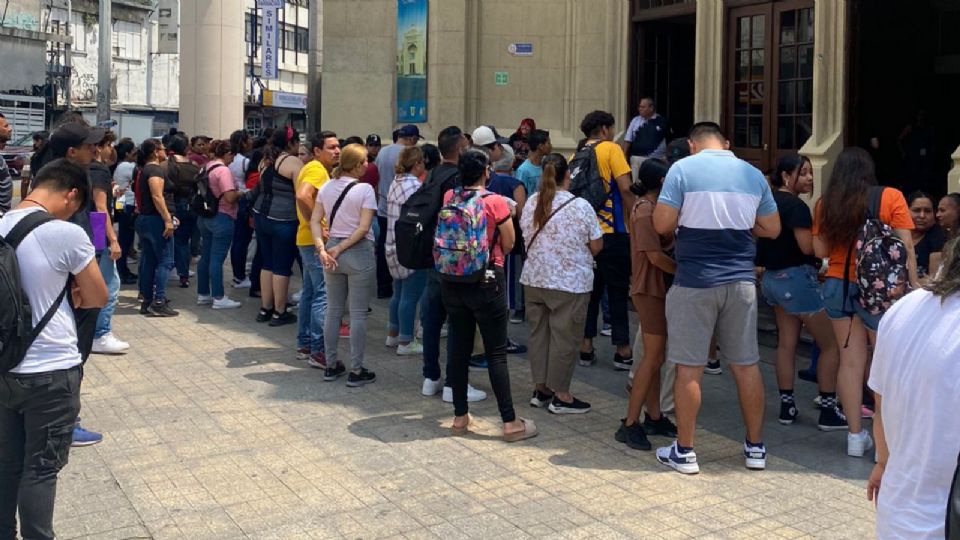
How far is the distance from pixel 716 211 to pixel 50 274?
3.36 m

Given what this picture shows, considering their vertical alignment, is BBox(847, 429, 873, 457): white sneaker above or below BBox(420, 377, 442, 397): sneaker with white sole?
below

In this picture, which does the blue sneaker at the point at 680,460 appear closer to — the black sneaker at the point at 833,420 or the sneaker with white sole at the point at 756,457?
the sneaker with white sole at the point at 756,457

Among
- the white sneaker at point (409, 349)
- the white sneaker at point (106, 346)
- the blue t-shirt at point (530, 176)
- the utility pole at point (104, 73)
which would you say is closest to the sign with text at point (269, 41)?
the utility pole at point (104, 73)

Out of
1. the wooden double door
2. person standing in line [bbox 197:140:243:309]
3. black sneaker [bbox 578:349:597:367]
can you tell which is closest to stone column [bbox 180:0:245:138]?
person standing in line [bbox 197:140:243:309]

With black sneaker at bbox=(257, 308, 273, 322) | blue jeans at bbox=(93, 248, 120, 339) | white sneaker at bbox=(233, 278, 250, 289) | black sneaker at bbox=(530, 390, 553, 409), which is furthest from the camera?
white sneaker at bbox=(233, 278, 250, 289)

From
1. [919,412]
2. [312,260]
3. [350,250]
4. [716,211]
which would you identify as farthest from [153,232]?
[919,412]

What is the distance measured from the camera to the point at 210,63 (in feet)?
75.6

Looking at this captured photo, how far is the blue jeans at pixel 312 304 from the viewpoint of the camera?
839 centimetres

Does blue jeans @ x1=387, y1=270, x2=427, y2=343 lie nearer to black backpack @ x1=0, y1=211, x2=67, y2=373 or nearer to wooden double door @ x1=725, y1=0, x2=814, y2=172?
black backpack @ x1=0, y1=211, x2=67, y2=373

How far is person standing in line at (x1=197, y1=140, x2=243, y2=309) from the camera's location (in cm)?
1091

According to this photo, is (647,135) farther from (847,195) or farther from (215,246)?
(847,195)

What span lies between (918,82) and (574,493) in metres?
10.2

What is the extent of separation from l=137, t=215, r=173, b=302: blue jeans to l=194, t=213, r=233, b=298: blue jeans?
18.7 inches

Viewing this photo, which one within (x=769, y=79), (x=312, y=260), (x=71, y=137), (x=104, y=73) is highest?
(x=104, y=73)
